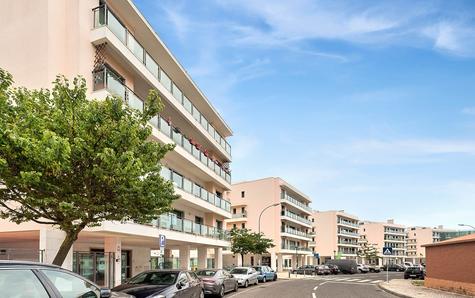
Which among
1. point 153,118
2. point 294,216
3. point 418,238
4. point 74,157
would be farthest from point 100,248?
point 418,238

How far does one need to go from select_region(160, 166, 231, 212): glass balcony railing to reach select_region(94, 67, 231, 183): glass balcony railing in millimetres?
2036

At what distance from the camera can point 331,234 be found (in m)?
111

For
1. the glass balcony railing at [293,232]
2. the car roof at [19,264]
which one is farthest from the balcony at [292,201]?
→ the car roof at [19,264]

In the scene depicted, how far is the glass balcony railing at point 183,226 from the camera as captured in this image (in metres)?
26.7

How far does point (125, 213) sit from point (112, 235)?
904 cm

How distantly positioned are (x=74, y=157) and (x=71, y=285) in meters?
6.25

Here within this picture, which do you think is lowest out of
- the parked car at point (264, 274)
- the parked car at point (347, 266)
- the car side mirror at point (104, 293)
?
the parked car at point (347, 266)

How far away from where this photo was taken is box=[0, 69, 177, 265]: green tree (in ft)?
36.6

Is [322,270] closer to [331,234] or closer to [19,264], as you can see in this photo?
[331,234]

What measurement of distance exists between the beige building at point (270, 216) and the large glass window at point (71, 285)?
63.1 metres

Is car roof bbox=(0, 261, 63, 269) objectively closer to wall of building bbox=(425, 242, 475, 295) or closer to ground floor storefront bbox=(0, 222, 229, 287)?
ground floor storefront bbox=(0, 222, 229, 287)

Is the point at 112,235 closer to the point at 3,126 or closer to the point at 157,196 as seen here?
the point at 157,196

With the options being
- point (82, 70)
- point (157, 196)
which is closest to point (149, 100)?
point (157, 196)

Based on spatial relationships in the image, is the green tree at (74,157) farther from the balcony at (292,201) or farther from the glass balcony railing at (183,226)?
the balcony at (292,201)
